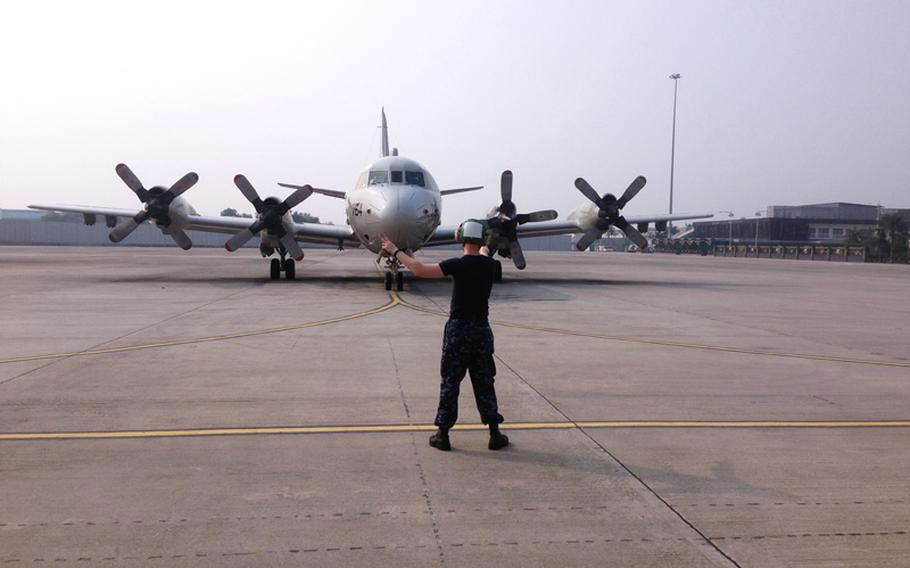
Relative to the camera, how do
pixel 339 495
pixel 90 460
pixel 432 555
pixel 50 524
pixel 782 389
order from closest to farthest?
pixel 432 555 < pixel 50 524 < pixel 339 495 < pixel 90 460 < pixel 782 389

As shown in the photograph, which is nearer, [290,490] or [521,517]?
[521,517]

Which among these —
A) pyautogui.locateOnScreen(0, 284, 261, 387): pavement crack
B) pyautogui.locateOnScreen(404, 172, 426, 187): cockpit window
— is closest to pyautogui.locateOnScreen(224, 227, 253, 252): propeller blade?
pyautogui.locateOnScreen(0, 284, 261, 387): pavement crack

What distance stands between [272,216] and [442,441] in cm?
2021

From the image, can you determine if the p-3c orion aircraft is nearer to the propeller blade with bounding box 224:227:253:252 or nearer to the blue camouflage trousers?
the propeller blade with bounding box 224:227:253:252

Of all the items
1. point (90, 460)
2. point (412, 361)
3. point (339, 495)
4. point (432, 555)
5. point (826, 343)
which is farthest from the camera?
point (826, 343)

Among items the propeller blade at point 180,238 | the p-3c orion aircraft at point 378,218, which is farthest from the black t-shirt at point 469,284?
the propeller blade at point 180,238

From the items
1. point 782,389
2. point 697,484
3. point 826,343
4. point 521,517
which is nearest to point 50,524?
point 521,517

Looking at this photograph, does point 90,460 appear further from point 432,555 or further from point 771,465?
point 771,465

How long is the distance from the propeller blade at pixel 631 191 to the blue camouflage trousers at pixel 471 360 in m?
22.8

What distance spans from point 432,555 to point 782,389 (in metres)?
6.11

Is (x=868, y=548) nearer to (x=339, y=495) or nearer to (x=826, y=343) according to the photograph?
(x=339, y=495)

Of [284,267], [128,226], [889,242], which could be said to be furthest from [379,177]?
[889,242]

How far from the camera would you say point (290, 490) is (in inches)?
191

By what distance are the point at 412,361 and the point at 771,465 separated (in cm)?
542
